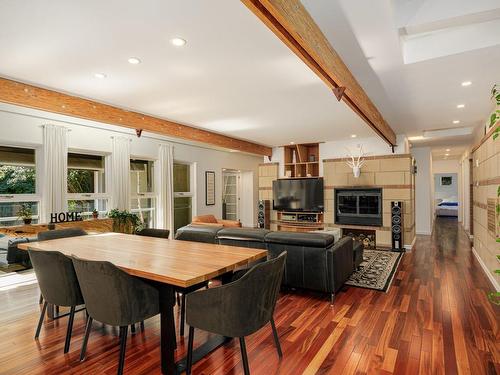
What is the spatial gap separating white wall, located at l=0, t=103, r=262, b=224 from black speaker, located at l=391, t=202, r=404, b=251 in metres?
4.34

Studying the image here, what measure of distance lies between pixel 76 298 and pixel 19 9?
209 cm

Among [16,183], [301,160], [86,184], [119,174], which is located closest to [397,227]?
[301,160]

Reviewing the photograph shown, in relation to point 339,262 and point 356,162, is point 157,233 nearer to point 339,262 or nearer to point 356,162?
point 339,262

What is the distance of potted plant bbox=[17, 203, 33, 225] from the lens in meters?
4.50

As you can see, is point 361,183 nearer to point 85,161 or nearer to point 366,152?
point 366,152

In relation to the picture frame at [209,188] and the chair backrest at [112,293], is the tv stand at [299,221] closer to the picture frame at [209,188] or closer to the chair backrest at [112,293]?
the picture frame at [209,188]

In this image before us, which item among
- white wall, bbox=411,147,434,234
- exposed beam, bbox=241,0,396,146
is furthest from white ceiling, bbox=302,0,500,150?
white wall, bbox=411,147,434,234

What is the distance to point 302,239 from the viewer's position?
338cm

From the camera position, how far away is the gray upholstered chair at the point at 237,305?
1.81 m

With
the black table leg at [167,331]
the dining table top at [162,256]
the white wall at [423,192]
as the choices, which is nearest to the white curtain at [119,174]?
the dining table top at [162,256]

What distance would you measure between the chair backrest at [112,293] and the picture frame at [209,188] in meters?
5.85

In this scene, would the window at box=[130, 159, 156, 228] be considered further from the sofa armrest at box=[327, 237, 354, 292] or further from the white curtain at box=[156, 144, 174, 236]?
the sofa armrest at box=[327, 237, 354, 292]

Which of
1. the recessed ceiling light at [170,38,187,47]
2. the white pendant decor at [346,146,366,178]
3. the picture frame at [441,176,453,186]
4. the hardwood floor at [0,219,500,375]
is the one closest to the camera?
the hardwood floor at [0,219,500,375]

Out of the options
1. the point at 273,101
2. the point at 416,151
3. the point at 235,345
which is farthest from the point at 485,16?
the point at 416,151
